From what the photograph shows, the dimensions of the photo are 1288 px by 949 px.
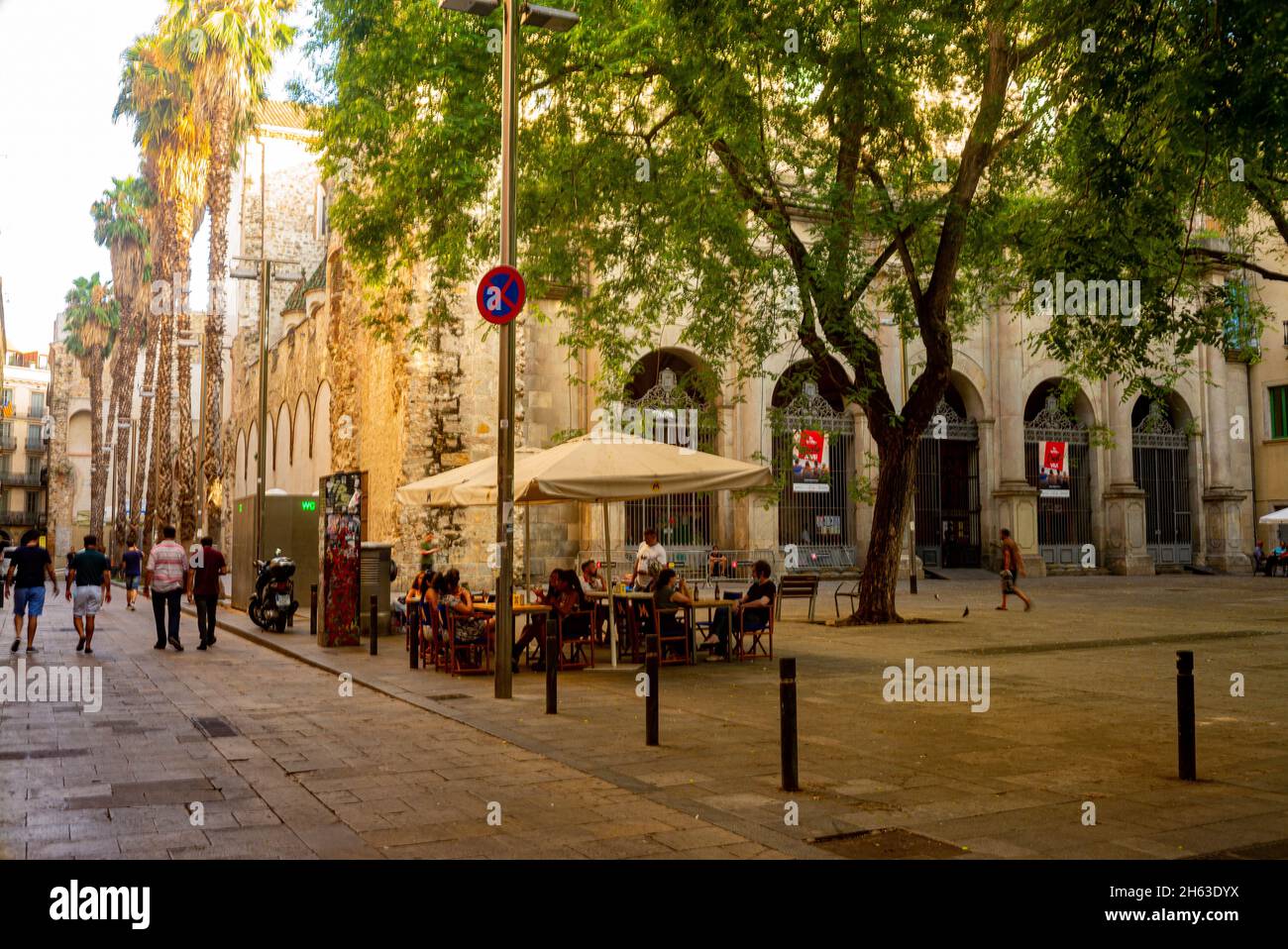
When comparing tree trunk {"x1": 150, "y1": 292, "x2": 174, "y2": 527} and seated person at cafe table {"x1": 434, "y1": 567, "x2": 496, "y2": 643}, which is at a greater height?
tree trunk {"x1": 150, "y1": 292, "x2": 174, "y2": 527}

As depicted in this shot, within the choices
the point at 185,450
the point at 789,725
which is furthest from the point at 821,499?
the point at 789,725

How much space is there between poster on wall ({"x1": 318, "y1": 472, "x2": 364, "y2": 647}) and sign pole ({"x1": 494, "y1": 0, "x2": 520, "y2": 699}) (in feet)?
17.7

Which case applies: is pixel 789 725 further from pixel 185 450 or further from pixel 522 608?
pixel 185 450

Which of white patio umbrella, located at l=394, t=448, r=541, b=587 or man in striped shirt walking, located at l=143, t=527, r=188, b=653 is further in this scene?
man in striped shirt walking, located at l=143, t=527, r=188, b=653

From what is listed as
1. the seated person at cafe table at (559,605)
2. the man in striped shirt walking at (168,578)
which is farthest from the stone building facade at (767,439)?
the man in striped shirt walking at (168,578)

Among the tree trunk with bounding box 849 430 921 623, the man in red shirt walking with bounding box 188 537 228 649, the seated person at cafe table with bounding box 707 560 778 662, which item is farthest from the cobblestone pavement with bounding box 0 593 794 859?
the tree trunk with bounding box 849 430 921 623

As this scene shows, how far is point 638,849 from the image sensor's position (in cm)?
532

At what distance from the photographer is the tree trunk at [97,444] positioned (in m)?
59.0

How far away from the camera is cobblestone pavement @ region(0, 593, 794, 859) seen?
5.43m

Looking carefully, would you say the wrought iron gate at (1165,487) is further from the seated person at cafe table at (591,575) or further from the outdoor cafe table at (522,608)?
the outdoor cafe table at (522,608)

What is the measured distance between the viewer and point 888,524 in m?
Result: 18.0

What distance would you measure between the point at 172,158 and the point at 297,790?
1163 inches

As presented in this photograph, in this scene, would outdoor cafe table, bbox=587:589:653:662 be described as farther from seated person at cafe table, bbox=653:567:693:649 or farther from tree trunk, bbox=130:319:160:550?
tree trunk, bbox=130:319:160:550

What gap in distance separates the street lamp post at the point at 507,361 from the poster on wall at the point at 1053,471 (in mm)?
28770
